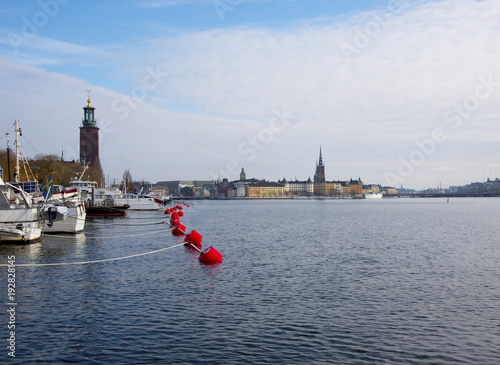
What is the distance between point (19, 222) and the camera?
39031 mm

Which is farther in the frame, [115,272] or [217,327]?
[115,272]

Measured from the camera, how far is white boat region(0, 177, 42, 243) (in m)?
→ 37.6

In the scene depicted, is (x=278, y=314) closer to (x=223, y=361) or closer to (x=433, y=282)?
(x=223, y=361)

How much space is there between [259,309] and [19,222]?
26.7 m

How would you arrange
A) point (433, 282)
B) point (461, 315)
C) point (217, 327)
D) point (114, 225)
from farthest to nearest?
point (114, 225) → point (433, 282) → point (461, 315) → point (217, 327)

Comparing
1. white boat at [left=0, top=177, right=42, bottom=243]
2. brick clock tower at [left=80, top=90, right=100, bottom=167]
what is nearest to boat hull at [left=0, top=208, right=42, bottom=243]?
white boat at [left=0, top=177, right=42, bottom=243]

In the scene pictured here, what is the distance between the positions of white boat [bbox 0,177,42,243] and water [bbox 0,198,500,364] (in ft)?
6.08

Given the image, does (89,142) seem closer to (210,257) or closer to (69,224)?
(69,224)

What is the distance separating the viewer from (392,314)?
1944 centimetres

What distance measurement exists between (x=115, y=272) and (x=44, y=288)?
205 inches

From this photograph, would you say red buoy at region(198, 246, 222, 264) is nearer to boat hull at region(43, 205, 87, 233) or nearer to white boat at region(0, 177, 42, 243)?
white boat at region(0, 177, 42, 243)

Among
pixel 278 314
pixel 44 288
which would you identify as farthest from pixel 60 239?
pixel 278 314

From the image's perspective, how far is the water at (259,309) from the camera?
1517 centimetres

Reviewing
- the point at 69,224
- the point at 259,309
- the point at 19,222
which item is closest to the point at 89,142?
the point at 69,224
